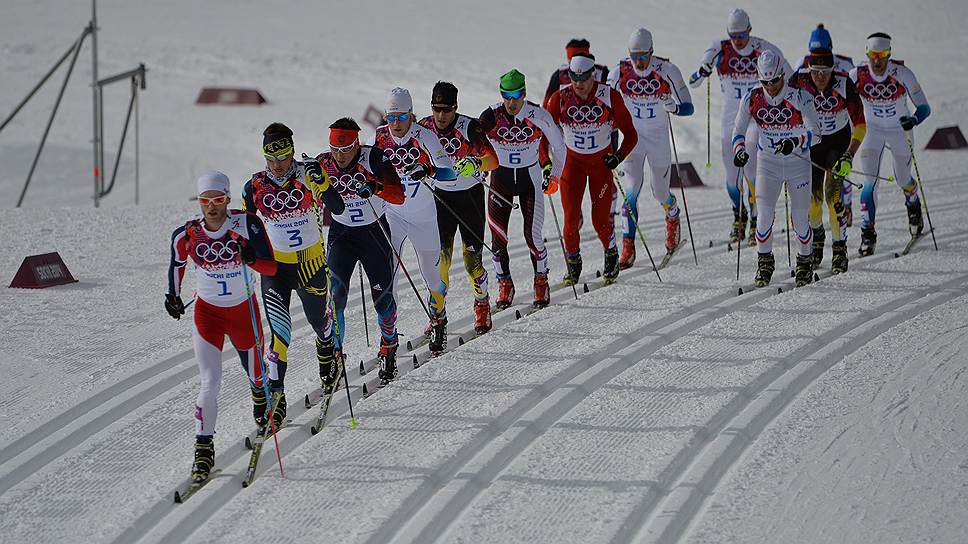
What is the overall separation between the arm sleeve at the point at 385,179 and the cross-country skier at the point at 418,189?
18.8 inches

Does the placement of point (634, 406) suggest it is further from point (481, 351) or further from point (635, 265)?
point (635, 265)

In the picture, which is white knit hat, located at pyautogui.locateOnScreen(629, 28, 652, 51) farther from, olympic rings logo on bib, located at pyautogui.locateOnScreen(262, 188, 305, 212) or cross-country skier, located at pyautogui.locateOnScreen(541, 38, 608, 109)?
olympic rings logo on bib, located at pyautogui.locateOnScreen(262, 188, 305, 212)

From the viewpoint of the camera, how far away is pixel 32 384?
9055 mm

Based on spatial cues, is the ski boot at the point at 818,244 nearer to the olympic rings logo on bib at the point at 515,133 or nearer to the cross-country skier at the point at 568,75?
the cross-country skier at the point at 568,75

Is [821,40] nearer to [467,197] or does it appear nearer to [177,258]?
[467,197]

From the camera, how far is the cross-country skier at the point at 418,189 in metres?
9.47

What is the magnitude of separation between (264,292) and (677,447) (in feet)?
9.58

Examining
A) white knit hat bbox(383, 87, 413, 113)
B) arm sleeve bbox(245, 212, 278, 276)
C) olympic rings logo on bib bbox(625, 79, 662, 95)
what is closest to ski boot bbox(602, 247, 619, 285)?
olympic rings logo on bib bbox(625, 79, 662, 95)

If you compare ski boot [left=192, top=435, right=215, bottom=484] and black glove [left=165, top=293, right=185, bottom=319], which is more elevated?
black glove [left=165, top=293, right=185, bottom=319]

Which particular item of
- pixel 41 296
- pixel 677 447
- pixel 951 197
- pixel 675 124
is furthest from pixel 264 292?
pixel 675 124

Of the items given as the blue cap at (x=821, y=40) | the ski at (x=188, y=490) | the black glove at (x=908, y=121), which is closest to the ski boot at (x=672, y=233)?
the blue cap at (x=821, y=40)

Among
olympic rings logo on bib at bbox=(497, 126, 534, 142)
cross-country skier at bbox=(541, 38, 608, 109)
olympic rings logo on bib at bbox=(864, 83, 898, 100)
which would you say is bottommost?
olympic rings logo on bib at bbox=(497, 126, 534, 142)

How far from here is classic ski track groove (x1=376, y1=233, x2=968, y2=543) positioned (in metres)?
6.62

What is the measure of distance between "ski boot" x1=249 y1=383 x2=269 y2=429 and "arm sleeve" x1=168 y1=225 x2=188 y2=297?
34.3 inches
